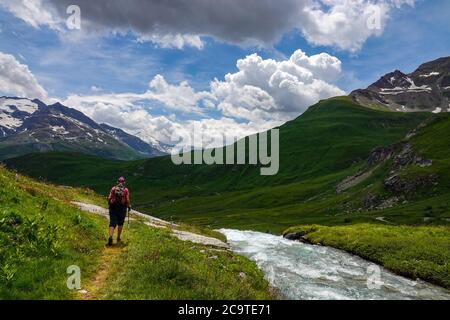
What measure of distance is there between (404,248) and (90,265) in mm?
32499

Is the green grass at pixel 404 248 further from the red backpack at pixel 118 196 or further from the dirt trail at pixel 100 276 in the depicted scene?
the dirt trail at pixel 100 276

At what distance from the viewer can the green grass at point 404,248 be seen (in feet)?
111

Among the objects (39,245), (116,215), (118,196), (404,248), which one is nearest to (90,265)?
(39,245)

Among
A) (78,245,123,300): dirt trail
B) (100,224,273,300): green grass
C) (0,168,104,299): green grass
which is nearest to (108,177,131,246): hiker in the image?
(0,168,104,299): green grass

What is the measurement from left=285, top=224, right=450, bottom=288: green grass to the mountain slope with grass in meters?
16.5

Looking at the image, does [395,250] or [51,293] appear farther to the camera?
[395,250]

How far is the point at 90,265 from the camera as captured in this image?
19078 mm

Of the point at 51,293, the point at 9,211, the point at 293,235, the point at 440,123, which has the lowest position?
the point at 293,235

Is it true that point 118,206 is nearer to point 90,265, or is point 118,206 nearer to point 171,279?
point 90,265

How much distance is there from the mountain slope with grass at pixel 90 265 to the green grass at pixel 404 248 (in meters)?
16.5

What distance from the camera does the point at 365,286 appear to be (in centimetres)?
2717
